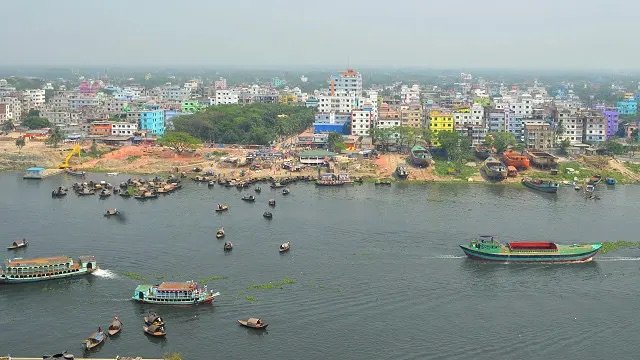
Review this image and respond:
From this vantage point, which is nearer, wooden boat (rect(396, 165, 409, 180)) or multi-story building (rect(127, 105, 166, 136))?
wooden boat (rect(396, 165, 409, 180))

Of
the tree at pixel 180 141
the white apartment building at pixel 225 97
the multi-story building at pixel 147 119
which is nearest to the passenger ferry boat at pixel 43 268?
the tree at pixel 180 141

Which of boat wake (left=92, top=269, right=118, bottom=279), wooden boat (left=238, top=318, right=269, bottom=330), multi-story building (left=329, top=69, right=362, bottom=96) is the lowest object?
wooden boat (left=238, top=318, right=269, bottom=330)

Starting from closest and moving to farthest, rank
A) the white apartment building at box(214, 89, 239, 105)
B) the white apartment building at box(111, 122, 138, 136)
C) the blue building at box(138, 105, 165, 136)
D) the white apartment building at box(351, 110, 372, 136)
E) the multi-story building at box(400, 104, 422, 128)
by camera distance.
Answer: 1. the white apartment building at box(111, 122, 138, 136)
2. the white apartment building at box(351, 110, 372, 136)
3. the blue building at box(138, 105, 165, 136)
4. the multi-story building at box(400, 104, 422, 128)
5. the white apartment building at box(214, 89, 239, 105)

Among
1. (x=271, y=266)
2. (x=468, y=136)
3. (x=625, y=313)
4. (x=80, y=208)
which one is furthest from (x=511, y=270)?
(x=468, y=136)

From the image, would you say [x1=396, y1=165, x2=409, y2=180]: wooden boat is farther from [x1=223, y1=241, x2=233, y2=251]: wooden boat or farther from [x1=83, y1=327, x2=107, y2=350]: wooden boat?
[x1=83, y1=327, x2=107, y2=350]: wooden boat

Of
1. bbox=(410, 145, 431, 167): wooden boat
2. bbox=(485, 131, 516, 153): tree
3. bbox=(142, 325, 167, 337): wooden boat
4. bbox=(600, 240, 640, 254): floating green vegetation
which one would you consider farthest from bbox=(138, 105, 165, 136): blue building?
bbox=(142, 325, 167, 337): wooden boat

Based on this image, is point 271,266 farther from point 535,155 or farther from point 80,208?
point 535,155

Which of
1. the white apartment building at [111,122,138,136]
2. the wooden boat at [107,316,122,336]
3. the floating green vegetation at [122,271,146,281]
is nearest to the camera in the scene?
the wooden boat at [107,316,122,336]
